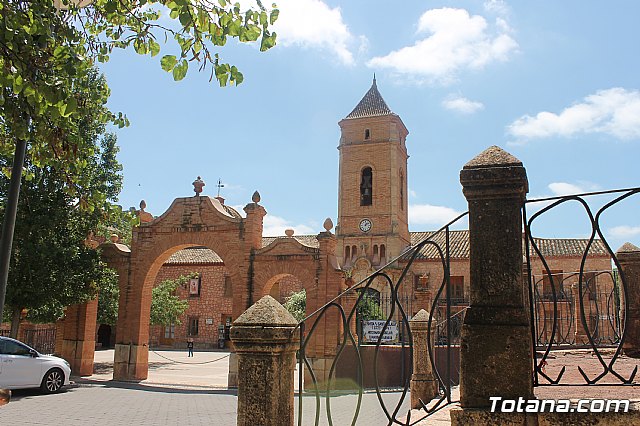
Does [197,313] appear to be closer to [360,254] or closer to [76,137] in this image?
[360,254]

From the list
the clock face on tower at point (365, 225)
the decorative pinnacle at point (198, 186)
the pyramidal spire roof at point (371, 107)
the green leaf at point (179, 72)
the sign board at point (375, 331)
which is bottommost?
the sign board at point (375, 331)

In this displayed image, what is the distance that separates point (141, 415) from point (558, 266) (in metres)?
30.0

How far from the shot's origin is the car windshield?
13.3 meters

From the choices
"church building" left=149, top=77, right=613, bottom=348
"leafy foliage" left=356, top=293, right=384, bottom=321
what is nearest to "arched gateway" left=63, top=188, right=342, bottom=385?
"leafy foliage" left=356, top=293, right=384, bottom=321

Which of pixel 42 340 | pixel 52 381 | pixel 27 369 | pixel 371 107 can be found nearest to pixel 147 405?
pixel 52 381

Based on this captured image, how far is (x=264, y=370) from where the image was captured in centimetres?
401

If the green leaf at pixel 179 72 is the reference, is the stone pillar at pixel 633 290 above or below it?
below

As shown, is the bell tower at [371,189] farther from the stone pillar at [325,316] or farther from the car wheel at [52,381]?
the car wheel at [52,381]

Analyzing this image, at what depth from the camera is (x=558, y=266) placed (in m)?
34.8

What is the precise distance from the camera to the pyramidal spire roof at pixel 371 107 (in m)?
39.1

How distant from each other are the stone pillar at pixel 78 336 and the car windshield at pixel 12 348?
4.41 m

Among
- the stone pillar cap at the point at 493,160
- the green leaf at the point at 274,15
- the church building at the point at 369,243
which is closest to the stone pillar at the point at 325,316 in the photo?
the green leaf at the point at 274,15

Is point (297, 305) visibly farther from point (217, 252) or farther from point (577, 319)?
point (577, 319)

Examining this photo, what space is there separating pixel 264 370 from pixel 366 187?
35.1 m
